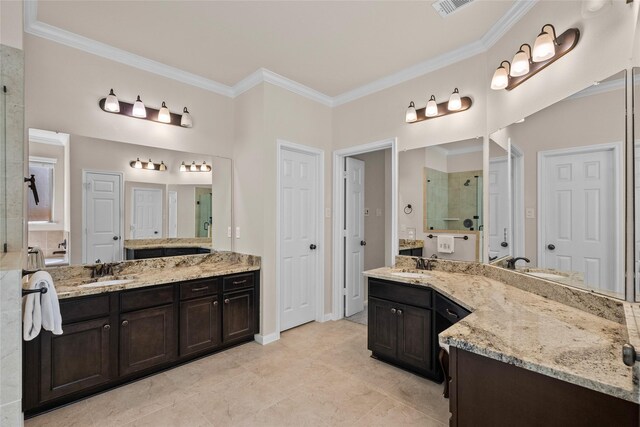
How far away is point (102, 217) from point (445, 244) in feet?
10.8

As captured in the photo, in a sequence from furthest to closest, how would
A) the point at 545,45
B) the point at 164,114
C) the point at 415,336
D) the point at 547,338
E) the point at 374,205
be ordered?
the point at 374,205 < the point at 164,114 < the point at 415,336 < the point at 545,45 < the point at 547,338

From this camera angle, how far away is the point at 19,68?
5.61ft

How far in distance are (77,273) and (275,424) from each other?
2.12m

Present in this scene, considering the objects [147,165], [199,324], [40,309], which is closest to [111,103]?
[147,165]

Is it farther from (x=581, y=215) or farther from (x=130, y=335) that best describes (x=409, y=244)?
(x=130, y=335)

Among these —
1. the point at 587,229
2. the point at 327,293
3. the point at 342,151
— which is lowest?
the point at 327,293

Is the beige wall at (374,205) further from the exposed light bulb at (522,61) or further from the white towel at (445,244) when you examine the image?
the exposed light bulb at (522,61)

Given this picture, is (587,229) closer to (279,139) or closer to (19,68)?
(279,139)

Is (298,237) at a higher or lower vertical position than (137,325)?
higher

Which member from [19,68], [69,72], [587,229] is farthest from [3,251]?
[587,229]

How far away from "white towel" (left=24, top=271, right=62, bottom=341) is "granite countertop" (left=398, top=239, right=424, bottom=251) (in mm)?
2910

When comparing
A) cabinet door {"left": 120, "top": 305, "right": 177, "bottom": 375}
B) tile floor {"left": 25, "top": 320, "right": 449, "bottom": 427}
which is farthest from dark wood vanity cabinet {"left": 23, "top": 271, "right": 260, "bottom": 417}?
tile floor {"left": 25, "top": 320, "right": 449, "bottom": 427}

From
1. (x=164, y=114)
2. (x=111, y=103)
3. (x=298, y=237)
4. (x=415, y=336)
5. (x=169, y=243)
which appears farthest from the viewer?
(x=298, y=237)

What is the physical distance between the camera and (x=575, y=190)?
1.69 m
